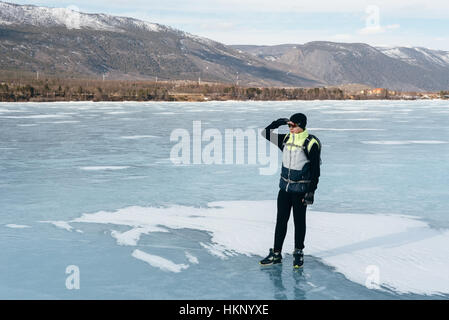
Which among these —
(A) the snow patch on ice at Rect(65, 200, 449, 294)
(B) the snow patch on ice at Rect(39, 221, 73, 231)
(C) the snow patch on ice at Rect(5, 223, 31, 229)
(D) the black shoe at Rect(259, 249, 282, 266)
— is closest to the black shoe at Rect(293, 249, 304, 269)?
(D) the black shoe at Rect(259, 249, 282, 266)

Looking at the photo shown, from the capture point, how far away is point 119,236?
9.00m

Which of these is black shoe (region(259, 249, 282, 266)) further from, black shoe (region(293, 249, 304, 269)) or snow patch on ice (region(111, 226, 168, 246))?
snow patch on ice (region(111, 226, 168, 246))

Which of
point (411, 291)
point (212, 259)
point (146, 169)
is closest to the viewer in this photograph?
point (411, 291)

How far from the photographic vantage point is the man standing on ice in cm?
686

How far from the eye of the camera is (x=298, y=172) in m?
6.94

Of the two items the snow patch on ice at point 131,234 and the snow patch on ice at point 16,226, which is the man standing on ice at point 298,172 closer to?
the snow patch on ice at point 131,234

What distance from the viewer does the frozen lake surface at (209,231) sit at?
22.1ft

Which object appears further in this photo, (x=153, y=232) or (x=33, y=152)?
(x=33, y=152)

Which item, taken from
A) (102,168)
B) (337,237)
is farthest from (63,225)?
(102,168)

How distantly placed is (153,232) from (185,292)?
2956 millimetres

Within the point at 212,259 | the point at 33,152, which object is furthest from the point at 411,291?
the point at 33,152

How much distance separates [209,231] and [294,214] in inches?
99.1

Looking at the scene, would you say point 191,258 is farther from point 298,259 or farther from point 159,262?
point 298,259

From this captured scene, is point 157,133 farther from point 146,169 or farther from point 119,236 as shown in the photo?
point 119,236
